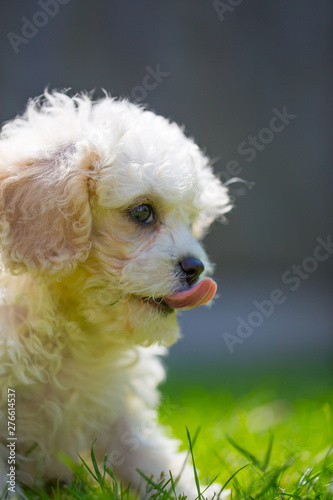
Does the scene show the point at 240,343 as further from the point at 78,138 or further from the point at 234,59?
the point at 78,138

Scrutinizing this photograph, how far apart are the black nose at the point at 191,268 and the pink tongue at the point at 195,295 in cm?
5

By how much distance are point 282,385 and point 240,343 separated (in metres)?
1.65

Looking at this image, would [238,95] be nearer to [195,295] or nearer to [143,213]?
[143,213]

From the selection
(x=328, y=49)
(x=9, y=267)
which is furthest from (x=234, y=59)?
(x=9, y=267)

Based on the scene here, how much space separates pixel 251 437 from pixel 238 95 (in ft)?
15.8

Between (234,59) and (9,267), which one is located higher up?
(234,59)

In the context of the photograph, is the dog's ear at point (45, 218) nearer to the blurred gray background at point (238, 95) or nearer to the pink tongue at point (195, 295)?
the pink tongue at point (195, 295)

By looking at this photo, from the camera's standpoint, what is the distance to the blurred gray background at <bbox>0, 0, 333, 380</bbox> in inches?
251

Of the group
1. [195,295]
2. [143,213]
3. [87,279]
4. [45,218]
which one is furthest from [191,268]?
[45,218]

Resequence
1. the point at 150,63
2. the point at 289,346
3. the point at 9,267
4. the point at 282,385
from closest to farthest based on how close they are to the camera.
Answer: the point at 9,267, the point at 282,385, the point at 289,346, the point at 150,63

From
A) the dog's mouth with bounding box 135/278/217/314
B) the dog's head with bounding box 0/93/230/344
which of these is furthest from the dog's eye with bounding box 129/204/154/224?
the dog's mouth with bounding box 135/278/217/314

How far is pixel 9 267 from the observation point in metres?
2.19

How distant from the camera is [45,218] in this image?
2197 millimetres

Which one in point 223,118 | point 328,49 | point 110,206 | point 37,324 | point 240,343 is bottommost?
point 37,324
